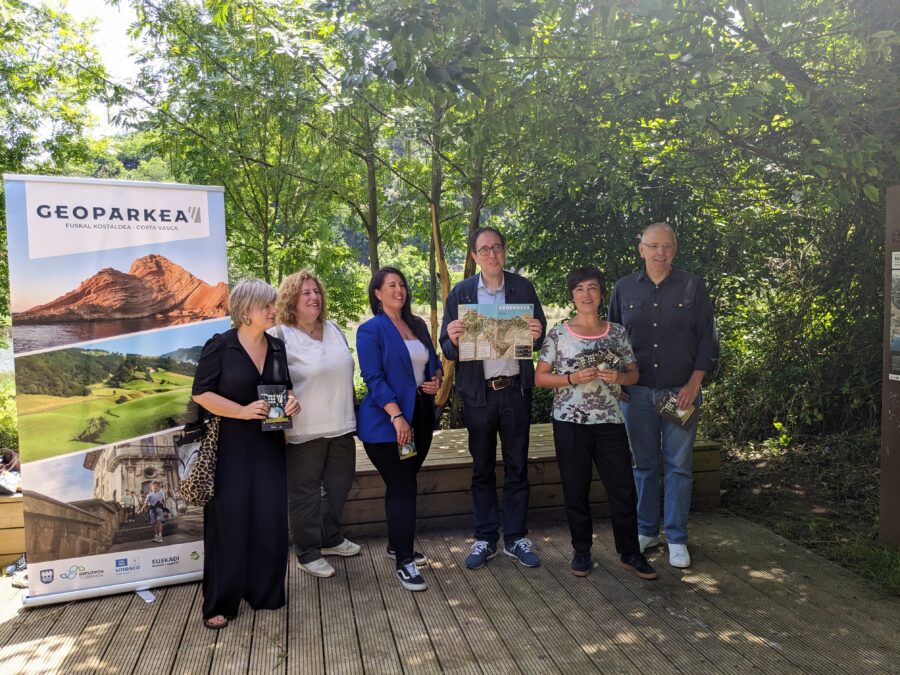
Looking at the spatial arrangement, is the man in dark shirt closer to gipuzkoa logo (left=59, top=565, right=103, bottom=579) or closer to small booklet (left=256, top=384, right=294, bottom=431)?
small booklet (left=256, top=384, right=294, bottom=431)

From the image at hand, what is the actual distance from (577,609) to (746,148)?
358 centimetres

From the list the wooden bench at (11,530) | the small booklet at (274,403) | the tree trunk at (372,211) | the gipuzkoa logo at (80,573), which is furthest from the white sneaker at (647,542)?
the tree trunk at (372,211)

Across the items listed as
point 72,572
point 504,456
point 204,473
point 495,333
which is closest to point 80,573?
point 72,572

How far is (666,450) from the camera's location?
4.00 meters

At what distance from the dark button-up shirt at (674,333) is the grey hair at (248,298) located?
6.67ft

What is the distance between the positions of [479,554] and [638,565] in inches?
33.7

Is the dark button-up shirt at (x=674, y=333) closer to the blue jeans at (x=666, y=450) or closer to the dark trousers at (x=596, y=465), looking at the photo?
the blue jeans at (x=666, y=450)

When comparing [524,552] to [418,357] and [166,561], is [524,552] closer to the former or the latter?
[418,357]

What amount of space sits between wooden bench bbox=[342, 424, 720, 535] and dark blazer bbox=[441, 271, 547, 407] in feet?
2.65

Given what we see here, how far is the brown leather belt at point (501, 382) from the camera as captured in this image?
3.78 m

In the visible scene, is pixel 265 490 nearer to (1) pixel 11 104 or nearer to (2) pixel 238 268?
(2) pixel 238 268

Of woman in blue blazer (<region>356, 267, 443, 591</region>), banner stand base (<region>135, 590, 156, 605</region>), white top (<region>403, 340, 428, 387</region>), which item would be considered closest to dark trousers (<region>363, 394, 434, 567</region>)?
woman in blue blazer (<region>356, 267, 443, 591</region>)

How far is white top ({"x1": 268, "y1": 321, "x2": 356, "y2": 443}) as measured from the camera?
3.57 meters

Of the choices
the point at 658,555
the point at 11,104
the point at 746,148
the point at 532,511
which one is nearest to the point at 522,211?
the point at 746,148
